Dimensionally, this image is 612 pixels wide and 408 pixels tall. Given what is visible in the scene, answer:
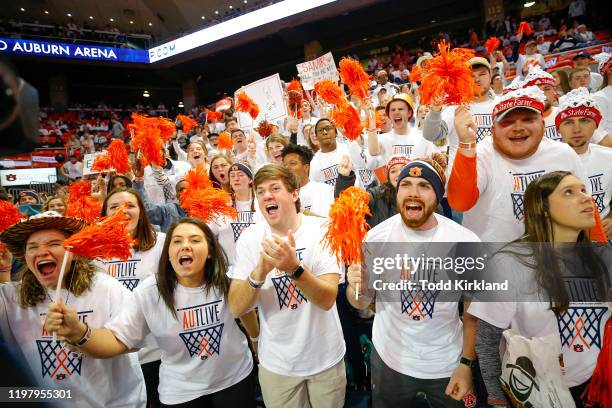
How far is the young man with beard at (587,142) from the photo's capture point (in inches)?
111

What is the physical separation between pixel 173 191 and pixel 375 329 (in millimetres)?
3712

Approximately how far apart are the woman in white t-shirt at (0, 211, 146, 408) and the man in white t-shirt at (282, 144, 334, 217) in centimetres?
186

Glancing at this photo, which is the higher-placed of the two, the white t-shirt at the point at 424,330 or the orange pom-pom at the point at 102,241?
the orange pom-pom at the point at 102,241

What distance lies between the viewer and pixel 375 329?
2227 mm

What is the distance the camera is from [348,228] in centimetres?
194

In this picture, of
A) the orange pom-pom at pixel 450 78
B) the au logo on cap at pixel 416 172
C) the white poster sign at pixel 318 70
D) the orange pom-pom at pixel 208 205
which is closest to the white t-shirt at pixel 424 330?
the au logo on cap at pixel 416 172

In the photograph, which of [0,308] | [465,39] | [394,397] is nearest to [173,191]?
[0,308]

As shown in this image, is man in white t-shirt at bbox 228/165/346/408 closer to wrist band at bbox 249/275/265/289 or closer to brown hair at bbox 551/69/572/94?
wrist band at bbox 249/275/265/289

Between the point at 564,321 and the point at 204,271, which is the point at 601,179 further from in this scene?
the point at 204,271

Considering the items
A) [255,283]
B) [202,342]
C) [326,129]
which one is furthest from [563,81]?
[202,342]

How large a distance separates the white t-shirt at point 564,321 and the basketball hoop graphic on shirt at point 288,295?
1.01 meters

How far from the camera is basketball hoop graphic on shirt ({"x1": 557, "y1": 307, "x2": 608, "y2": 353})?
1.66 metres

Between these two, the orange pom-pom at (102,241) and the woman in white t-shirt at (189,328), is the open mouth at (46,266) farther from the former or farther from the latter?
the woman in white t-shirt at (189,328)

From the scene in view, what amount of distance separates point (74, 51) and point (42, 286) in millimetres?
20447
